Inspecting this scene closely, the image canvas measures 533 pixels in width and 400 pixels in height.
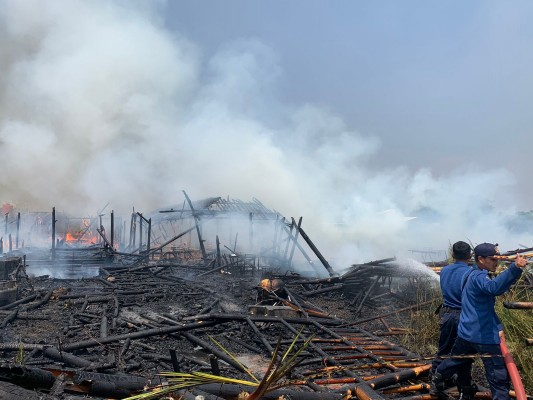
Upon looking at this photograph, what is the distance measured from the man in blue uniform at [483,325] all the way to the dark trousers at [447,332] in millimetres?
470

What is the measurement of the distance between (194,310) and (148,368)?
4.59 meters

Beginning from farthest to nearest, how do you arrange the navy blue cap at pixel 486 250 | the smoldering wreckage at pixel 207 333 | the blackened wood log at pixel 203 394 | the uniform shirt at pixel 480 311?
the navy blue cap at pixel 486 250, the uniform shirt at pixel 480 311, the smoldering wreckage at pixel 207 333, the blackened wood log at pixel 203 394

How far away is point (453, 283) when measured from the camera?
6012 millimetres

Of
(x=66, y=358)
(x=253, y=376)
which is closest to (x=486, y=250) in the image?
(x=253, y=376)

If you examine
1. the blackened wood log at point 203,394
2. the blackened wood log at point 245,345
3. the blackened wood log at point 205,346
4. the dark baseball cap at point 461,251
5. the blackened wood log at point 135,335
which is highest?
the dark baseball cap at point 461,251

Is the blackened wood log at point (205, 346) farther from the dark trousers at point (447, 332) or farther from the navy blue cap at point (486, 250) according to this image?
the navy blue cap at point (486, 250)

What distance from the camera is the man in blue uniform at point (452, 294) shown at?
5941 mm

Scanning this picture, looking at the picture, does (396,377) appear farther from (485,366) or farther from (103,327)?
(103,327)

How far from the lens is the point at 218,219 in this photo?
28.8 meters

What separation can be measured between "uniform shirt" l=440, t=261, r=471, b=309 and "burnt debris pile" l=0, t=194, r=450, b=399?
1217 millimetres

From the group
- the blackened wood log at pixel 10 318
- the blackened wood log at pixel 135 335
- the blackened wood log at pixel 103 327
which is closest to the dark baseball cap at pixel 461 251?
the blackened wood log at pixel 135 335

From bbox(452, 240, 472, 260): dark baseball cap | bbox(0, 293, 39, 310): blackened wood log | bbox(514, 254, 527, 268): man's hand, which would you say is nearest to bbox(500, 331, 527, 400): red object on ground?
bbox(514, 254, 527, 268): man's hand

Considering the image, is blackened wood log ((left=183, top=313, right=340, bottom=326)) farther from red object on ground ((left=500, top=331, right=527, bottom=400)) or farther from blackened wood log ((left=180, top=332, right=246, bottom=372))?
red object on ground ((left=500, top=331, right=527, bottom=400))

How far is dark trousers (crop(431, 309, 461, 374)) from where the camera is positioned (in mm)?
5996
